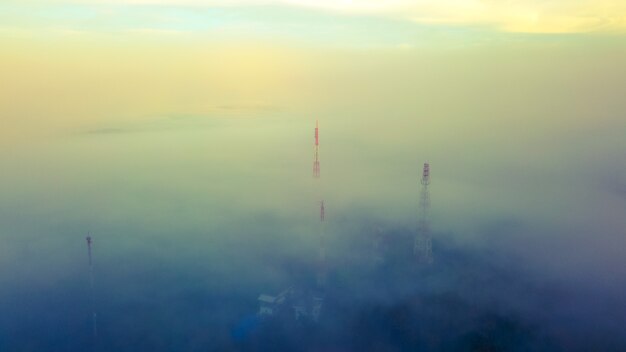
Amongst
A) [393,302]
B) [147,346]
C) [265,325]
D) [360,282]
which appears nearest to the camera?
[147,346]

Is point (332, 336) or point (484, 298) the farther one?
point (484, 298)

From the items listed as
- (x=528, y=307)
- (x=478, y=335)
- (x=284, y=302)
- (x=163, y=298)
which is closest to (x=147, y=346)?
(x=163, y=298)

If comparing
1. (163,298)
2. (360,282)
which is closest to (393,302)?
(360,282)

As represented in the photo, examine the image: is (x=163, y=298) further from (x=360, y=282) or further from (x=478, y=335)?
(x=478, y=335)

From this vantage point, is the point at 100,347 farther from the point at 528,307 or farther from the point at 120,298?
the point at 528,307

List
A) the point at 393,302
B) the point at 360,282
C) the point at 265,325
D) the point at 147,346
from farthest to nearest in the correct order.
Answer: the point at 360,282 < the point at 393,302 < the point at 265,325 < the point at 147,346

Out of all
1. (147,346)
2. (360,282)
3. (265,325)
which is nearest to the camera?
(147,346)

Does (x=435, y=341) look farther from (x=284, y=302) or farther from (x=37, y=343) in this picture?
(x=37, y=343)

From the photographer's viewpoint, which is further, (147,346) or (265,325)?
(265,325)

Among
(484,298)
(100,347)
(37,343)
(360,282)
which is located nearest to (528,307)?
(484,298)
